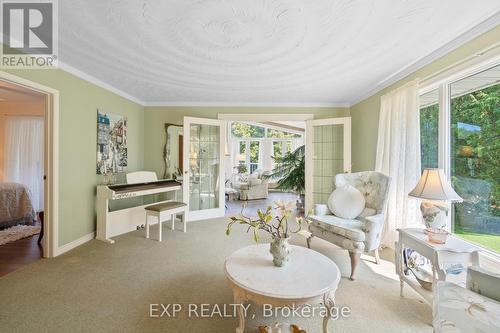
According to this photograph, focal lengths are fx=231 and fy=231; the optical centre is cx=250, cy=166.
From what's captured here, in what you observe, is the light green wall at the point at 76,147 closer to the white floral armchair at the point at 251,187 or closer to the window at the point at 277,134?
the white floral armchair at the point at 251,187

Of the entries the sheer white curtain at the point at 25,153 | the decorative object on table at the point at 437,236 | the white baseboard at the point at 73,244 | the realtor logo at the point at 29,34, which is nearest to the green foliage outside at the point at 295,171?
the decorative object on table at the point at 437,236

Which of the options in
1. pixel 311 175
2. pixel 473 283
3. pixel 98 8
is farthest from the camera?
pixel 311 175

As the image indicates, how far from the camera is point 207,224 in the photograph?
171 inches

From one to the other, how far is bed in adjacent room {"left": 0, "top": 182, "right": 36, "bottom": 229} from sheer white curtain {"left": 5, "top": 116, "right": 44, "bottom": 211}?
1.08 m

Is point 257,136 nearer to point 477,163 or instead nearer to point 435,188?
point 477,163

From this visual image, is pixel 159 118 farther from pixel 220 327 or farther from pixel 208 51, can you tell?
pixel 220 327

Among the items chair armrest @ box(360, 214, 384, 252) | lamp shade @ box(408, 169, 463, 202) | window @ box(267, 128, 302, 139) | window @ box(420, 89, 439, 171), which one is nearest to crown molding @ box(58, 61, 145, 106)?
chair armrest @ box(360, 214, 384, 252)

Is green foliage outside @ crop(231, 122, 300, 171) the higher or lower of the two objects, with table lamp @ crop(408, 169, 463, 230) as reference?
higher

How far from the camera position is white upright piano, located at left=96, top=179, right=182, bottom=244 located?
3398 millimetres

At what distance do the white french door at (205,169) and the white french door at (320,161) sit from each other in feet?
5.90

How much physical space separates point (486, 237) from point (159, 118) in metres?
5.18

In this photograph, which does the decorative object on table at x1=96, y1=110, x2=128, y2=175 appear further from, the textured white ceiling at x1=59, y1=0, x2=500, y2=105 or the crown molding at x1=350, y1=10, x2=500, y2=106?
the crown molding at x1=350, y1=10, x2=500, y2=106

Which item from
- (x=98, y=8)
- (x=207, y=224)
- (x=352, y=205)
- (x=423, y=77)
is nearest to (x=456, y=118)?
(x=423, y=77)

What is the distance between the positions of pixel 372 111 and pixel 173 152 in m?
3.89
